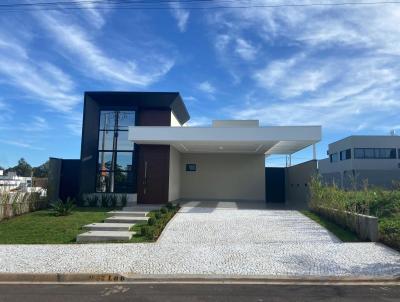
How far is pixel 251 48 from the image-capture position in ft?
42.1

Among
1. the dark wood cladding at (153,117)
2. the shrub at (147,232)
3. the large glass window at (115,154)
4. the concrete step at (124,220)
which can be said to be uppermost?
Result: the dark wood cladding at (153,117)

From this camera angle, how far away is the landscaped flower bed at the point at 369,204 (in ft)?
32.7

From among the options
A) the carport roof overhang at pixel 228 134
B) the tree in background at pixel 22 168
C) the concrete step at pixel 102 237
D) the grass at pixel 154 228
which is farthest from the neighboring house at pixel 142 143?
the tree in background at pixel 22 168

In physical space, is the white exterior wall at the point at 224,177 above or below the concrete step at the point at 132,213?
above

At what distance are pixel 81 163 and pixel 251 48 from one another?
1056cm

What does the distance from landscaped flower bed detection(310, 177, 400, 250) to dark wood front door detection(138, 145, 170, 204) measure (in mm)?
6991

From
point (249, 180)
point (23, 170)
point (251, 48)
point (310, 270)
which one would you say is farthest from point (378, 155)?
point (23, 170)

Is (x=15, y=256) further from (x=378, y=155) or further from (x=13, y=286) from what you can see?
(x=378, y=155)

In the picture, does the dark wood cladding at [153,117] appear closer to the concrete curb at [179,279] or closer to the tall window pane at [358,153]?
the concrete curb at [179,279]

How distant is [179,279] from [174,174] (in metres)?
13.4

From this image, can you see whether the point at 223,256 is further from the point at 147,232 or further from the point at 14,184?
the point at 14,184

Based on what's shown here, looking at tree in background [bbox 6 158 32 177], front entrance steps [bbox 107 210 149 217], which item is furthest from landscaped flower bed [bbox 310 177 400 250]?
tree in background [bbox 6 158 32 177]

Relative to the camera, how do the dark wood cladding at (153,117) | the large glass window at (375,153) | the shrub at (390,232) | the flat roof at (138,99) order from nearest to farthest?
the shrub at (390,232) < the flat roof at (138,99) < the dark wood cladding at (153,117) < the large glass window at (375,153)

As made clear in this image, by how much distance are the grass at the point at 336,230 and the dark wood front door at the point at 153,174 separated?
727 cm
